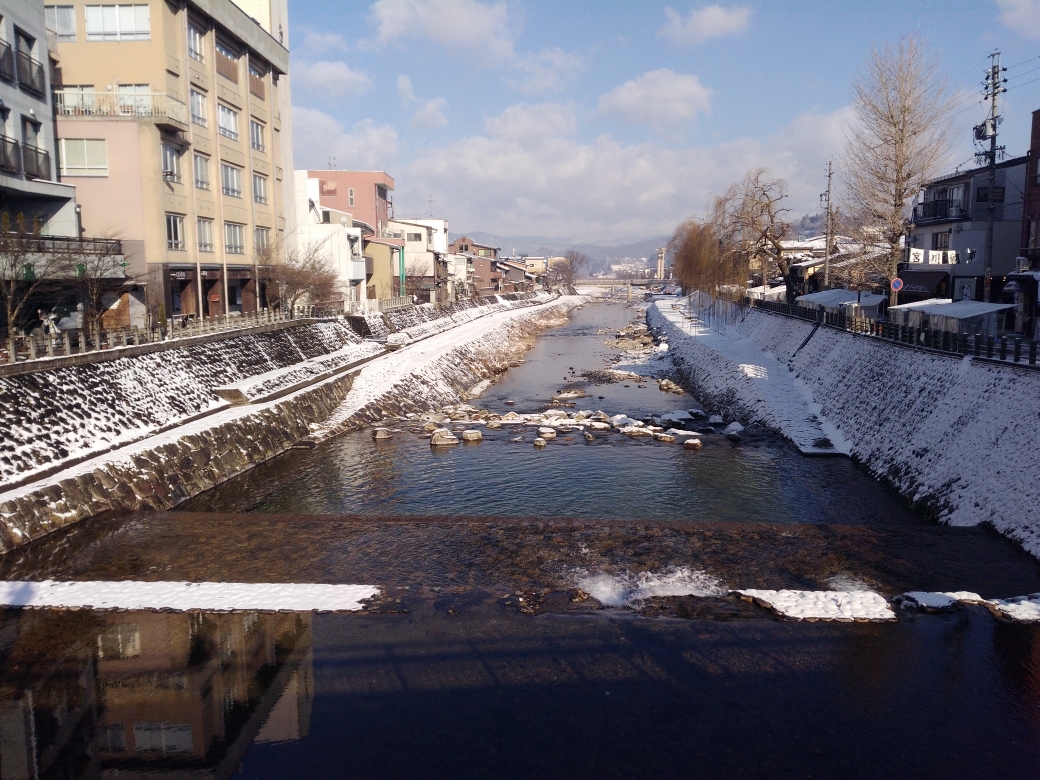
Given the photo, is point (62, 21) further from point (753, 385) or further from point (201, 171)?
point (753, 385)

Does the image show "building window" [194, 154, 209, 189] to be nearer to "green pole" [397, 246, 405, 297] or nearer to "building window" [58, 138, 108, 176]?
"building window" [58, 138, 108, 176]

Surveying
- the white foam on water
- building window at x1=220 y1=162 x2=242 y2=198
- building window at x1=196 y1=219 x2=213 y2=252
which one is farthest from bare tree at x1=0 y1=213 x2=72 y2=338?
the white foam on water

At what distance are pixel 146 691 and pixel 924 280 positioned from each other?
36.3m

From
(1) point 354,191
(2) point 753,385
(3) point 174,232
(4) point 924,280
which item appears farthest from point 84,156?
(1) point 354,191

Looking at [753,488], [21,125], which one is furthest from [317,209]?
[753,488]

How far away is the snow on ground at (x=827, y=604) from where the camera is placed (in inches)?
425

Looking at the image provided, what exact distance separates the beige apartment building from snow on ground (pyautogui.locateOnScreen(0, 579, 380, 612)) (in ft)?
53.3

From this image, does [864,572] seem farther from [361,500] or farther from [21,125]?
[21,125]

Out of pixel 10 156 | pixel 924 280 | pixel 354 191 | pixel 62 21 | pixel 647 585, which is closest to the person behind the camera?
pixel 647 585

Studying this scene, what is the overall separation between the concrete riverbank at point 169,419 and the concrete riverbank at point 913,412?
13615 millimetres

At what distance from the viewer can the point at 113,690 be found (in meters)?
8.98

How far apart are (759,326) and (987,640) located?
35402 mm

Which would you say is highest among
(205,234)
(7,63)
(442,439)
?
(7,63)

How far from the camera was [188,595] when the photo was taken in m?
11.5
